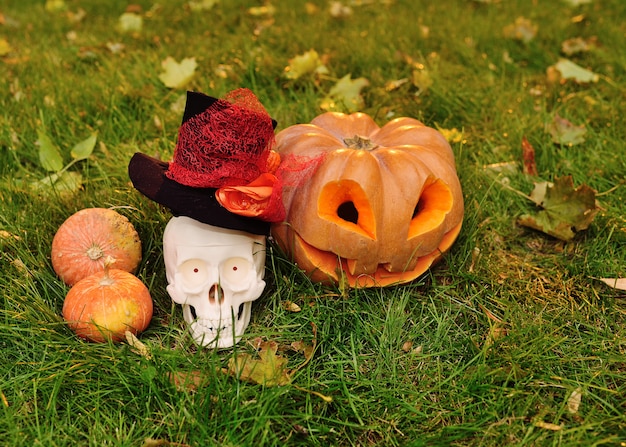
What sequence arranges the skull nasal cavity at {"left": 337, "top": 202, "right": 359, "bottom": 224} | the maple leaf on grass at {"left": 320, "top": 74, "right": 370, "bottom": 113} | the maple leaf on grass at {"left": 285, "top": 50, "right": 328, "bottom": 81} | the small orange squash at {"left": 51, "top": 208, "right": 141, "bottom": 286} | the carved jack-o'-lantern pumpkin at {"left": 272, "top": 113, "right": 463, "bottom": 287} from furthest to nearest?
the maple leaf on grass at {"left": 285, "top": 50, "right": 328, "bottom": 81} → the maple leaf on grass at {"left": 320, "top": 74, "right": 370, "bottom": 113} → the skull nasal cavity at {"left": 337, "top": 202, "right": 359, "bottom": 224} → the small orange squash at {"left": 51, "top": 208, "right": 141, "bottom": 286} → the carved jack-o'-lantern pumpkin at {"left": 272, "top": 113, "right": 463, "bottom": 287}

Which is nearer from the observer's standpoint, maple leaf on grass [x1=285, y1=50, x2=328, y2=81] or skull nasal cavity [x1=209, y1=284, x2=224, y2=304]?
skull nasal cavity [x1=209, y1=284, x2=224, y2=304]

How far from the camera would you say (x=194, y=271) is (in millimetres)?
2170

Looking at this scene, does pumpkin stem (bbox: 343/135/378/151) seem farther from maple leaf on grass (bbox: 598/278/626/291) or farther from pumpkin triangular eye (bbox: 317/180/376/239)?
maple leaf on grass (bbox: 598/278/626/291)

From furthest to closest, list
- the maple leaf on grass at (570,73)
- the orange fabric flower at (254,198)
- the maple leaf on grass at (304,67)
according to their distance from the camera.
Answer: the maple leaf on grass at (570,73) → the maple leaf on grass at (304,67) → the orange fabric flower at (254,198)

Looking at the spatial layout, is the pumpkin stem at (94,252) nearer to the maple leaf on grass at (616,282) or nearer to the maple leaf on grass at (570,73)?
the maple leaf on grass at (616,282)

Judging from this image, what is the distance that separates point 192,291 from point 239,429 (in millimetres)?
496

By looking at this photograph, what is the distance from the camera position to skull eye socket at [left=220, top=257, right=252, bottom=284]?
2170 millimetres

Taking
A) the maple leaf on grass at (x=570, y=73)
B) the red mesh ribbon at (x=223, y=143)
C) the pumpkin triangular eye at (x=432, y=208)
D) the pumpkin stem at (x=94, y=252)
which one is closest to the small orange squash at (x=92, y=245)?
the pumpkin stem at (x=94, y=252)

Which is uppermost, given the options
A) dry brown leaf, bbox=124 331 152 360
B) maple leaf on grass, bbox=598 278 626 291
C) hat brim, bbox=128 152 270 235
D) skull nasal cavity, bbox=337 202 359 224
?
hat brim, bbox=128 152 270 235

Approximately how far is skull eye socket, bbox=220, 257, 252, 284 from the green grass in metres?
0.21

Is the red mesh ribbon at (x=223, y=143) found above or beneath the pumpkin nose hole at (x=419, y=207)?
above

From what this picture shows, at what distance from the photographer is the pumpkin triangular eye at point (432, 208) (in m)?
2.31

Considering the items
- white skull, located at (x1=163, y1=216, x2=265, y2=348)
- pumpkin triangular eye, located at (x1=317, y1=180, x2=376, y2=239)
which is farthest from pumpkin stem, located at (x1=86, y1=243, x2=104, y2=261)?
pumpkin triangular eye, located at (x1=317, y1=180, x2=376, y2=239)

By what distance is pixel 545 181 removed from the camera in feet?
9.96
